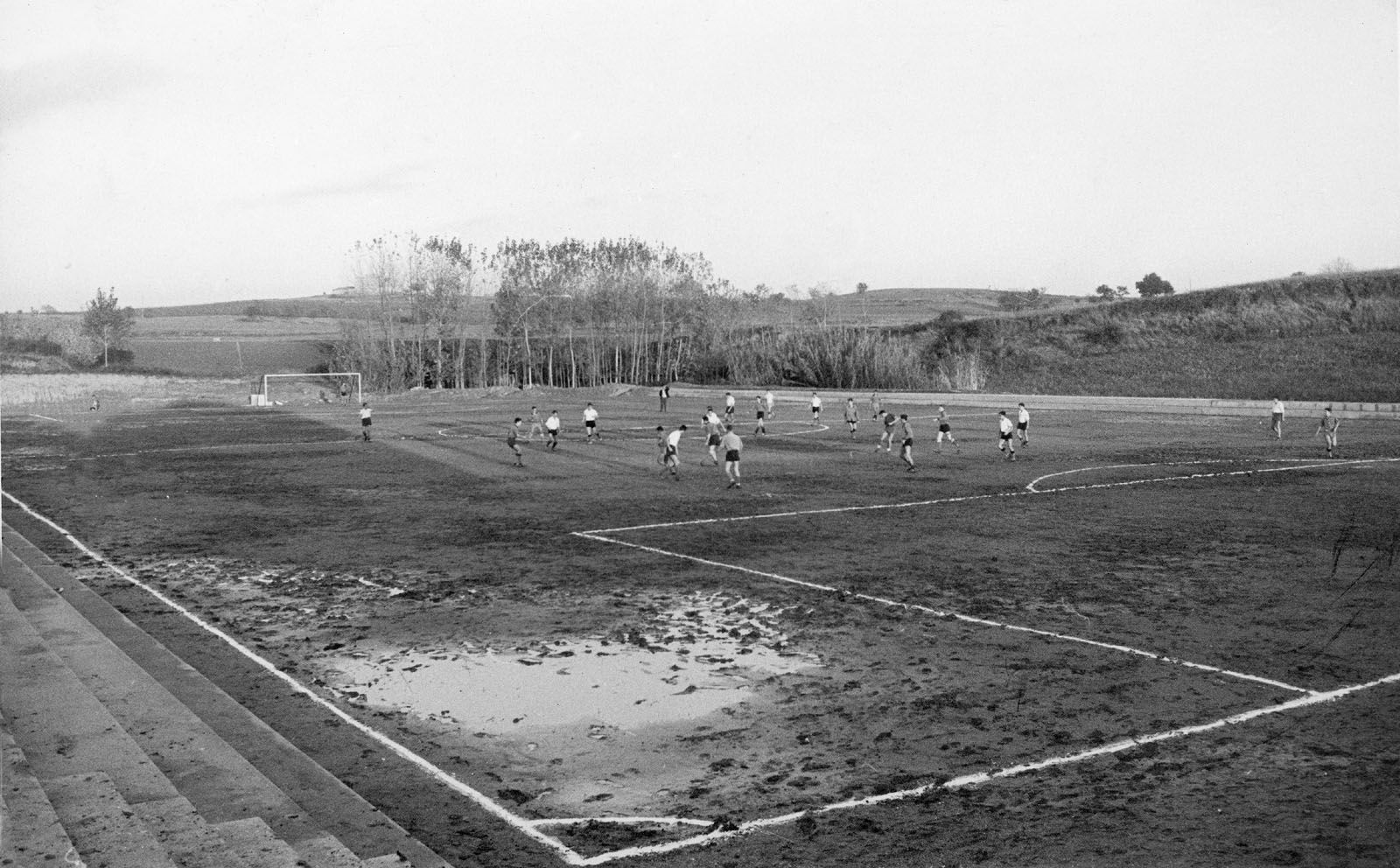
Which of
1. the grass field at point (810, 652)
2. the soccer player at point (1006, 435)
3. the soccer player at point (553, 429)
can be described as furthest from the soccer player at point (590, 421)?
the soccer player at point (1006, 435)

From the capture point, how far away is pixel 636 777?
8.21 m

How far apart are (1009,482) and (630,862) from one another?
20365 mm

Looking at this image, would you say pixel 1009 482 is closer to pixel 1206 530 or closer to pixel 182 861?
pixel 1206 530

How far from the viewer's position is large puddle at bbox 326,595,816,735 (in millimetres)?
9711

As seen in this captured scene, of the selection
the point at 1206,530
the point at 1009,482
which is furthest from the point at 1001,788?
the point at 1009,482

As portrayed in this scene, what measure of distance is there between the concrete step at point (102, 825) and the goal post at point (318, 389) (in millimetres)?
56780

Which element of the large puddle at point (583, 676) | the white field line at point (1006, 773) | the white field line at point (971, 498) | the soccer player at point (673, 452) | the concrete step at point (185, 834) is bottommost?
the white field line at point (1006, 773)

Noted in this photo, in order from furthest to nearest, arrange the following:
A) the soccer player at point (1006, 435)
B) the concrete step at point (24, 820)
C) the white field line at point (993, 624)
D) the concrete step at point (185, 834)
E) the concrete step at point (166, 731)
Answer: the soccer player at point (1006, 435) < the white field line at point (993, 624) < the concrete step at point (166, 731) < the concrete step at point (185, 834) < the concrete step at point (24, 820)

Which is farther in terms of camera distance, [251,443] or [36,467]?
[251,443]

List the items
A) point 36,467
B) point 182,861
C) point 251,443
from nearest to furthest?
point 182,861 → point 36,467 → point 251,443

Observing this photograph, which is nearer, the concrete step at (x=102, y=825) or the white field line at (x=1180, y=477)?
the concrete step at (x=102, y=825)

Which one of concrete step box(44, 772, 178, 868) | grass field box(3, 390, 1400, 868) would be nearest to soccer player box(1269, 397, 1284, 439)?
grass field box(3, 390, 1400, 868)

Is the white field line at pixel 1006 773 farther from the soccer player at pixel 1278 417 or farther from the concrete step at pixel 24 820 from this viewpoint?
the soccer player at pixel 1278 417

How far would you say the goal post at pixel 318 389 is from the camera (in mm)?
65188
